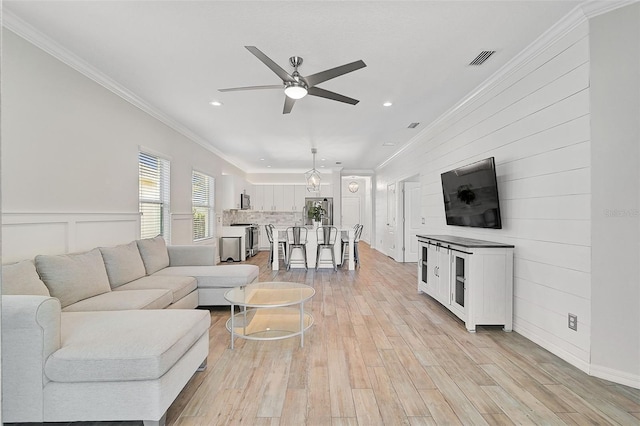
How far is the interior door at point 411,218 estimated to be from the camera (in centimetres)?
738

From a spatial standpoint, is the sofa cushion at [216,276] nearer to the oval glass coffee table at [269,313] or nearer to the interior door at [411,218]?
the oval glass coffee table at [269,313]

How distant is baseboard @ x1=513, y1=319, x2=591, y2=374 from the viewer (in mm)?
2566

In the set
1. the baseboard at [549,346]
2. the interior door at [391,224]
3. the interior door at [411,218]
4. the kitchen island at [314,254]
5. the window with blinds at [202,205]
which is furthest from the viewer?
the interior door at [391,224]

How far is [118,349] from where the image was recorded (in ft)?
6.04

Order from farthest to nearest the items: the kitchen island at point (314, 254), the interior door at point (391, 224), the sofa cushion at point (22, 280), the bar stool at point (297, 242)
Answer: the interior door at point (391, 224), the kitchen island at point (314, 254), the bar stool at point (297, 242), the sofa cushion at point (22, 280)

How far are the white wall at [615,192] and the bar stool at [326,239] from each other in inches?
178

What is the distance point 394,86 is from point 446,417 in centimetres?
325

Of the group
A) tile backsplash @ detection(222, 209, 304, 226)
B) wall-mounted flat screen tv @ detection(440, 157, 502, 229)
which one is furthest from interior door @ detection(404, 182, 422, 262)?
tile backsplash @ detection(222, 209, 304, 226)

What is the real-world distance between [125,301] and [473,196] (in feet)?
12.2

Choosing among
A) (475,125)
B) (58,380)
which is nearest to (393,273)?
(475,125)

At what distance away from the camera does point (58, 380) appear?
1.80 metres

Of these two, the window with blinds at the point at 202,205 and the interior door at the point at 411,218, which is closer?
the window with blinds at the point at 202,205

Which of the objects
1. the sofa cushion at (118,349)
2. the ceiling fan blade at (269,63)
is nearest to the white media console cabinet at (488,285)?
the ceiling fan blade at (269,63)

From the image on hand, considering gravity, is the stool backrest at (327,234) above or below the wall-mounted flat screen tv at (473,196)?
below
